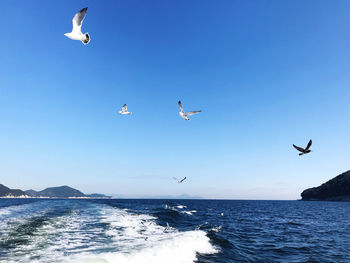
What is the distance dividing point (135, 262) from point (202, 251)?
18.0 ft

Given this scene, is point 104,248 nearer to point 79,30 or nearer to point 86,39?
point 86,39

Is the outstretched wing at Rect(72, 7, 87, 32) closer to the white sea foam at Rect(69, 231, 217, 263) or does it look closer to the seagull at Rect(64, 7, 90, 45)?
the seagull at Rect(64, 7, 90, 45)

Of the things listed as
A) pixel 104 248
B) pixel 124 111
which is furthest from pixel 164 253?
pixel 124 111

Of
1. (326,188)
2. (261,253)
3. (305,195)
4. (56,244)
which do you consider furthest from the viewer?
(305,195)

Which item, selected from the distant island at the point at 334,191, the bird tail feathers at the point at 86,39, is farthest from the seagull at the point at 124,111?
the distant island at the point at 334,191

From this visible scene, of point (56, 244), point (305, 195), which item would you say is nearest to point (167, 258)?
point (56, 244)

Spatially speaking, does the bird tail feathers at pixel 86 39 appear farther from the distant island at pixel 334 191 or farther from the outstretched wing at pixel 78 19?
the distant island at pixel 334 191

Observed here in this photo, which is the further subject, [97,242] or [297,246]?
[297,246]

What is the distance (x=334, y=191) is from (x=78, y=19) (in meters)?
180

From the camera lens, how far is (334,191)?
149 metres

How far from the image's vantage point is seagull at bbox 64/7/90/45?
9562 millimetres

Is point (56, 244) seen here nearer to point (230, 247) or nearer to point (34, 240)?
point (34, 240)

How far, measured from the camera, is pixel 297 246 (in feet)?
59.1

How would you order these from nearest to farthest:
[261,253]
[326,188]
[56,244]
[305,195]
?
[56,244], [261,253], [326,188], [305,195]
